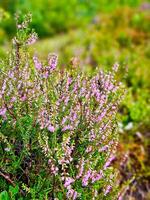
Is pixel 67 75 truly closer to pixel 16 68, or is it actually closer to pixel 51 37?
pixel 16 68

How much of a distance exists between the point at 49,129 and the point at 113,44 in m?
4.72

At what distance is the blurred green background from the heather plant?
1.29 feet

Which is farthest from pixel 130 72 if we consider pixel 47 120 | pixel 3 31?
pixel 47 120

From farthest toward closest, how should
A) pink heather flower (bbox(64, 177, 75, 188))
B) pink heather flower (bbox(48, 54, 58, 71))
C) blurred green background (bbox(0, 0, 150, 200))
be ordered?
1. blurred green background (bbox(0, 0, 150, 200))
2. pink heather flower (bbox(48, 54, 58, 71))
3. pink heather flower (bbox(64, 177, 75, 188))

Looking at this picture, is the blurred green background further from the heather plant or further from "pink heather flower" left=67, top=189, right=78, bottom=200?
"pink heather flower" left=67, top=189, right=78, bottom=200

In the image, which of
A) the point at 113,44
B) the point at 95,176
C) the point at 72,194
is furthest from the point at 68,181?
the point at 113,44

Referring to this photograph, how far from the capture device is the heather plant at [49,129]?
3092 millimetres

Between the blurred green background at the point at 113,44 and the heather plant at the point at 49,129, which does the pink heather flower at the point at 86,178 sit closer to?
the heather plant at the point at 49,129

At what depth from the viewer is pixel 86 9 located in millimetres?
10078

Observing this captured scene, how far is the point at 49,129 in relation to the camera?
10.1 feet

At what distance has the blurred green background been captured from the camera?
4.84 m

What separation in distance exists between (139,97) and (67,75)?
2461 millimetres

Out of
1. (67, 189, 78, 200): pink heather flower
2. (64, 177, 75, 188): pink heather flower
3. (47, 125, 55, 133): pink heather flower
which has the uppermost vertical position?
(47, 125, 55, 133): pink heather flower

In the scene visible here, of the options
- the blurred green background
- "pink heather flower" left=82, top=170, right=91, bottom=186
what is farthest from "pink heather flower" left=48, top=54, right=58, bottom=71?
"pink heather flower" left=82, top=170, right=91, bottom=186
